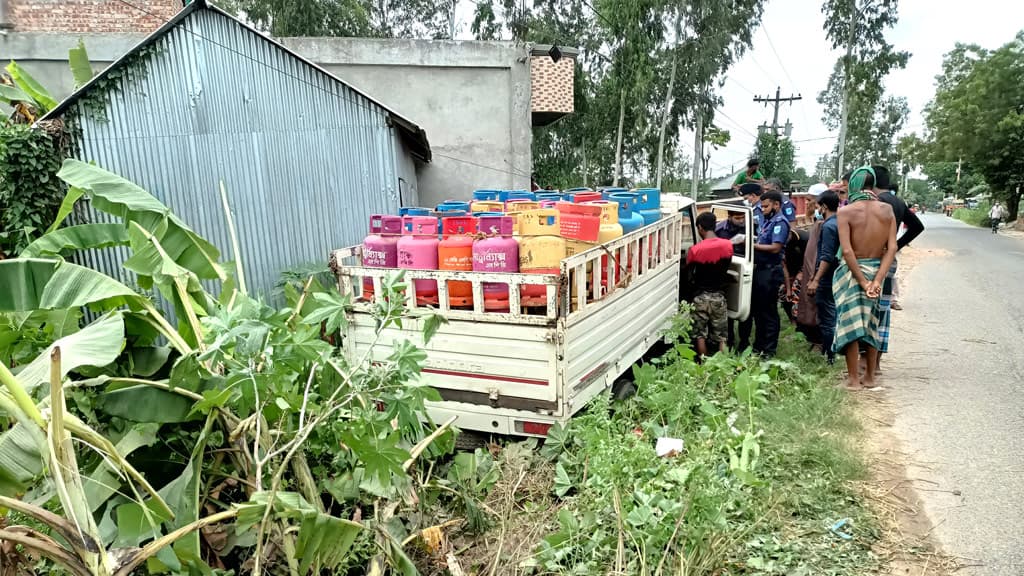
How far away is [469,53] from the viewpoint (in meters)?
11.1

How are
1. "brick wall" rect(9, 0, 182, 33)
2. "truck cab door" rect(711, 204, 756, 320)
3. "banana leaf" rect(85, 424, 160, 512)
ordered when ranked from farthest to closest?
"brick wall" rect(9, 0, 182, 33) → "truck cab door" rect(711, 204, 756, 320) → "banana leaf" rect(85, 424, 160, 512)

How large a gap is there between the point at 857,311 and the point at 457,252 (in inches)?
129

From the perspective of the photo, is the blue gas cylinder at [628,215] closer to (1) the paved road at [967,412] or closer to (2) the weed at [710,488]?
(2) the weed at [710,488]

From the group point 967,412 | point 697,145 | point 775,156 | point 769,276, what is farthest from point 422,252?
point 775,156

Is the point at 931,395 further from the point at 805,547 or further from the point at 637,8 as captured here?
the point at 637,8

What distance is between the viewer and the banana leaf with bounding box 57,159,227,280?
127 inches

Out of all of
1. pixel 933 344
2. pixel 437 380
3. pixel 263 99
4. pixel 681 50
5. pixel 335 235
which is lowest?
pixel 933 344

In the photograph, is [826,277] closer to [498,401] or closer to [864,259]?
[864,259]

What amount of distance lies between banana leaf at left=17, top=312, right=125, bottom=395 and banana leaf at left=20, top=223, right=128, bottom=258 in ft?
3.41

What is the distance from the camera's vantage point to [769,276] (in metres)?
6.45

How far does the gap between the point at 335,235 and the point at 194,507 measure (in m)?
7.09

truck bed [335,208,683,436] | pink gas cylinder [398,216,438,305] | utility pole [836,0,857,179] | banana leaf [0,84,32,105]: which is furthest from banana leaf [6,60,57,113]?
utility pole [836,0,857,179]

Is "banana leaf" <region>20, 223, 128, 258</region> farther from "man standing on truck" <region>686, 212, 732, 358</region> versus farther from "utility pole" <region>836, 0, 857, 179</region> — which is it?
"utility pole" <region>836, 0, 857, 179</region>

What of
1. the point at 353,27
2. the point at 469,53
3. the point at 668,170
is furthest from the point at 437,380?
the point at 668,170
